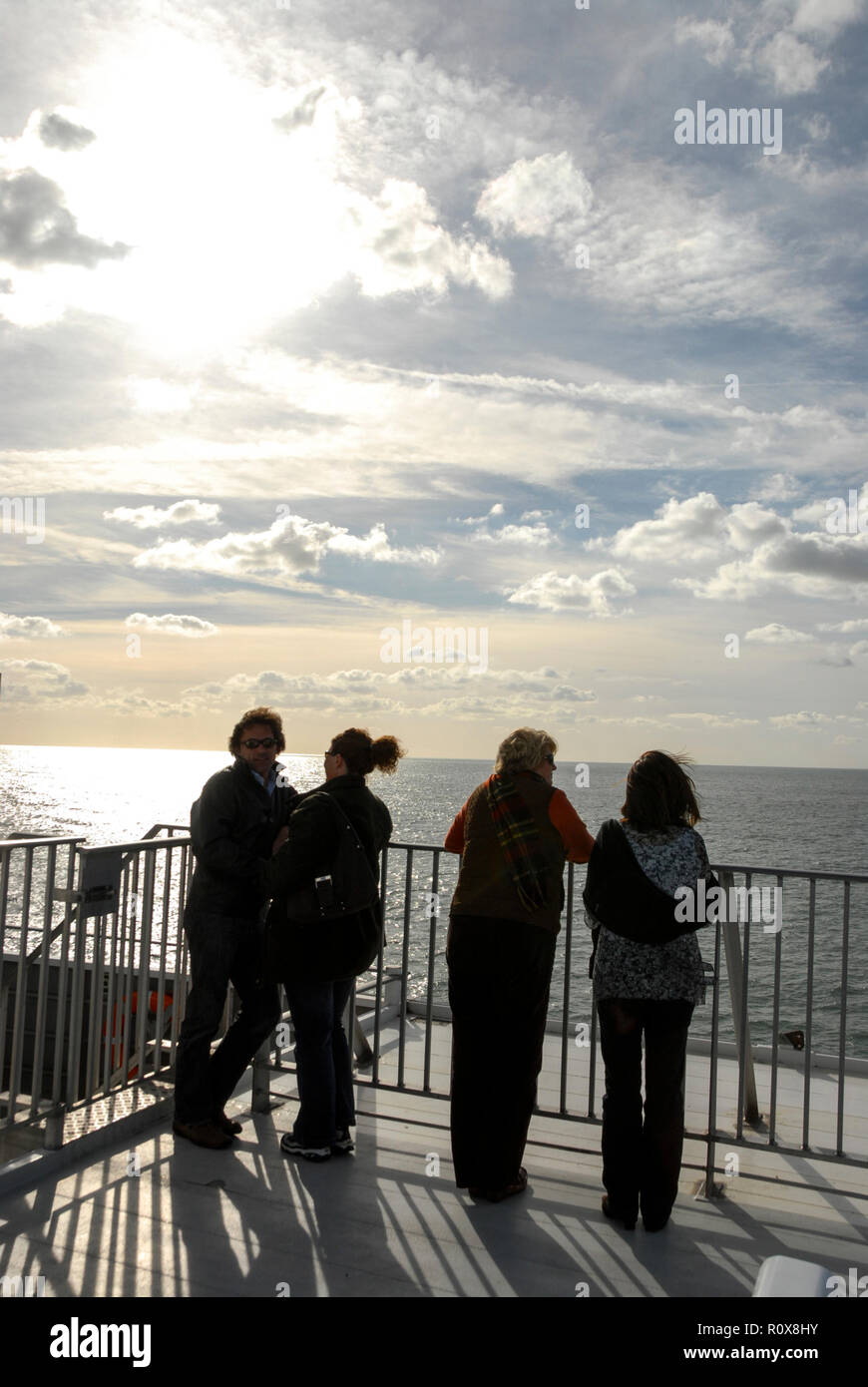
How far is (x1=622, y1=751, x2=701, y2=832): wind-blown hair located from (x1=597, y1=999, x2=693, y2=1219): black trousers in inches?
27.9

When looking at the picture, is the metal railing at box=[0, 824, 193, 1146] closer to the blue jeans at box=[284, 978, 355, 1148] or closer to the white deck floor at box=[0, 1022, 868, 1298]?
the white deck floor at box=[0, 1022, 868, 1298]

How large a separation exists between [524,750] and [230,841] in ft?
4.69

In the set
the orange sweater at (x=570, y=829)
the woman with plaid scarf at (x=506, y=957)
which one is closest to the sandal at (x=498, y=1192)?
the woman with plaid scarf at (x=506, y=957)

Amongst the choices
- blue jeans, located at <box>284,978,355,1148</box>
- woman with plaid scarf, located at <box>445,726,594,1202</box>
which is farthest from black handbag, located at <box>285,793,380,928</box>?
woman with plaid scarf, located at <box>445,726,594,1202</box>

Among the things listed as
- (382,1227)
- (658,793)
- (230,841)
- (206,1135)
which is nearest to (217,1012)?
(206,1135)

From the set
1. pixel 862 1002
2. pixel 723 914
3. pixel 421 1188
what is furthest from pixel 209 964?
pixel 862 1002

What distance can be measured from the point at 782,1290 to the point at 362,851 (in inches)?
117

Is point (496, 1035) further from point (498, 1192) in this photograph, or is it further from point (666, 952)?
point (666, 952)

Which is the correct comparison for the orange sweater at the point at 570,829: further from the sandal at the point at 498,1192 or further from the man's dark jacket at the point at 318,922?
the sandal at the point at 498,1192

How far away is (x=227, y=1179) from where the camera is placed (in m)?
4.23

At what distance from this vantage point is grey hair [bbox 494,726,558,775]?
13.7ft

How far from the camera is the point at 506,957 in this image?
13.5 ft

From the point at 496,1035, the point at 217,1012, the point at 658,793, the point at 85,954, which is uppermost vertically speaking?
the point at 658,793

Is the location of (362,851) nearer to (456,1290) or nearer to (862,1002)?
(456,1290)
